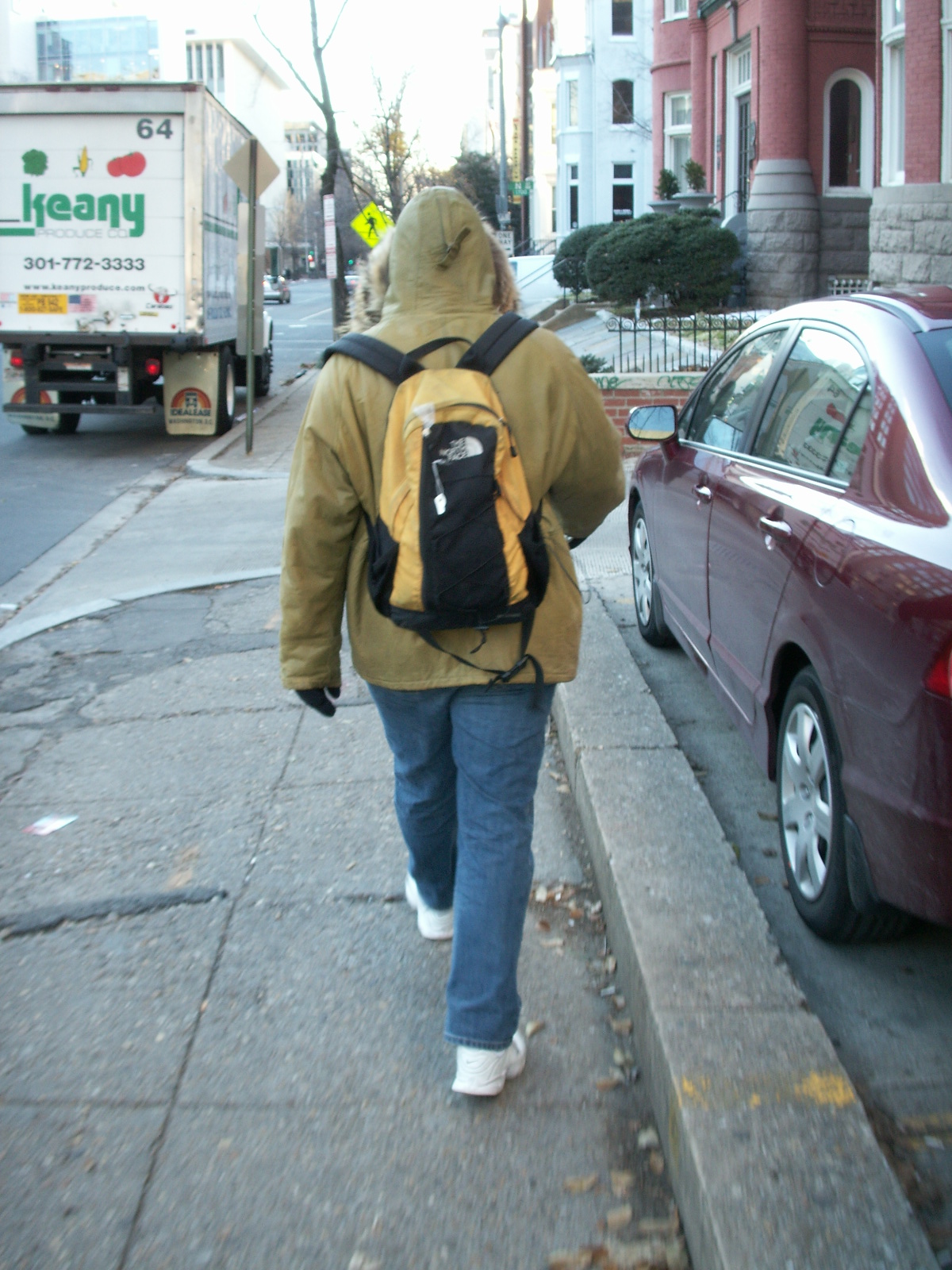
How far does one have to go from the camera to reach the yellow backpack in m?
2.36

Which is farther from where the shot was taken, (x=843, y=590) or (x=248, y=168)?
(x=248, y=168)

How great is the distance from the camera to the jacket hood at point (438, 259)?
2512 millimetres

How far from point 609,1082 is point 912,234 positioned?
1503 cm

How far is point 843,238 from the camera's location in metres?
20.4

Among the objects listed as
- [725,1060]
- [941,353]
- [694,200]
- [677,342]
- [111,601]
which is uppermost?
[694,200]

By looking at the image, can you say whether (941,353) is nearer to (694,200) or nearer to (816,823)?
(816,823)

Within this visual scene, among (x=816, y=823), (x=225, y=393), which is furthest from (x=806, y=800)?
(x=225, y=393)

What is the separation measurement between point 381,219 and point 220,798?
592 inches

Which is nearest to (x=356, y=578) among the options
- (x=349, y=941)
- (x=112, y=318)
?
(x=349, y=941)

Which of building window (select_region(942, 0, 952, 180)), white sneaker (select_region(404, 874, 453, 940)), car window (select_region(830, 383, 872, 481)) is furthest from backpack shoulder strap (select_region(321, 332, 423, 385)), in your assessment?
building window (select_region(942, 0, 952, 180))

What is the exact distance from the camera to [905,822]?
8.71 ft

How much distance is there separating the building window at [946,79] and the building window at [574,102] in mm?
28897

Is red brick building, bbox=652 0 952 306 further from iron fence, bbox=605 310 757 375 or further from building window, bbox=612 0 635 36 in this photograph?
building window, bbox=612 0 635 36

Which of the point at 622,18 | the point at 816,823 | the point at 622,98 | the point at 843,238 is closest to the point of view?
the point at 816,823
